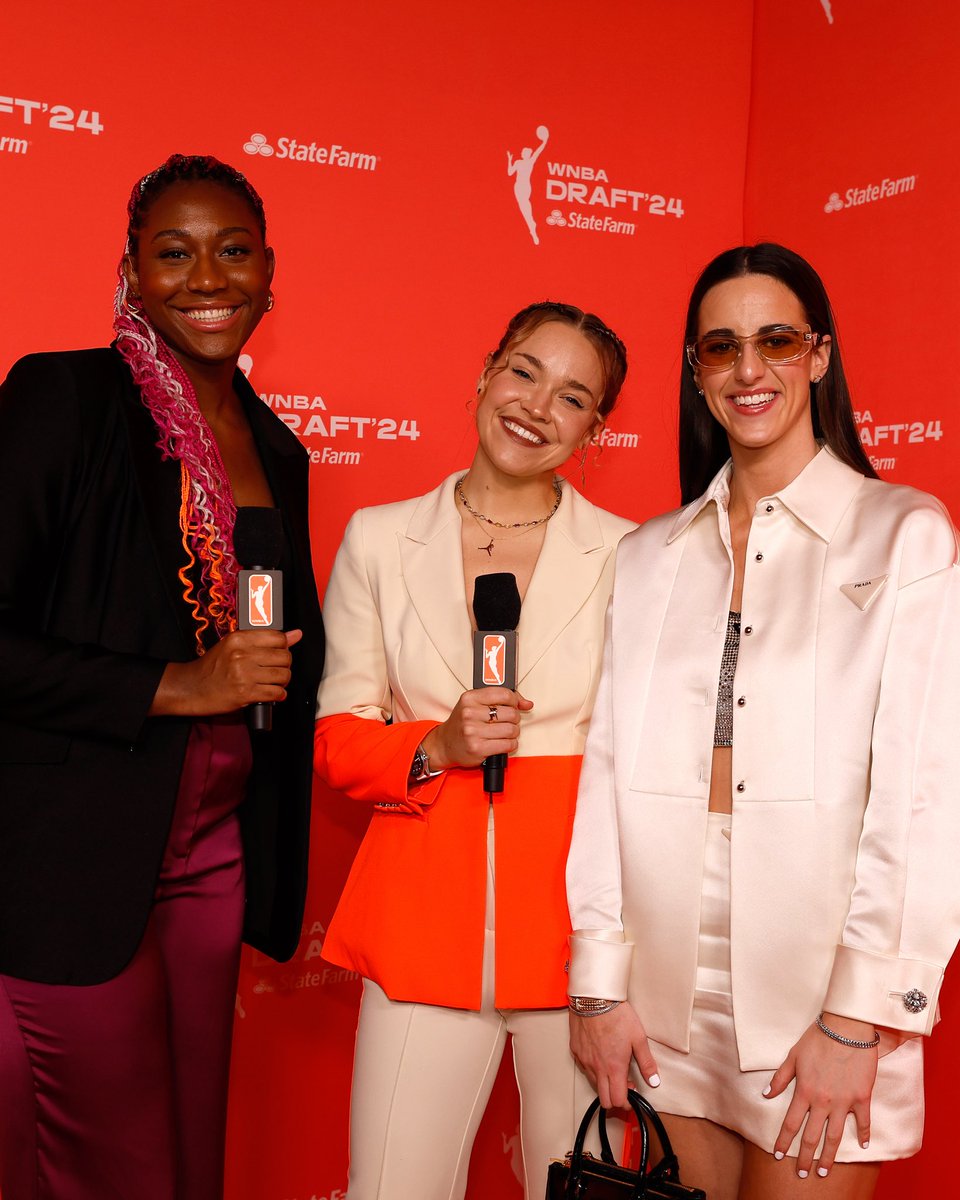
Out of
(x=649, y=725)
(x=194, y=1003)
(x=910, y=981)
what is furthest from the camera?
(x=194, y=1003)

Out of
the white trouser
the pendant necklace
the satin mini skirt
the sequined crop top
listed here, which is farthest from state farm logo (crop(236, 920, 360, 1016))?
the sequined crop top

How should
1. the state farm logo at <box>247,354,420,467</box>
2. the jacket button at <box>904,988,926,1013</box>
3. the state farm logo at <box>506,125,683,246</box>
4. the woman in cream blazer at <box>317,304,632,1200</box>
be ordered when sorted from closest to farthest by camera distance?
the jacket button at <box>904,988,926,1013</box>, the woman in cream blazer at <box>317,304,632,1200</box>, the state farm logo at <box>247,354,420,467</box>, the state farm logo at <box>506,125,683,246</box>

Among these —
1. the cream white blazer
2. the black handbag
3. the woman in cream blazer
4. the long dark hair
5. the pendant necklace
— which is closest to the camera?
the black handbag

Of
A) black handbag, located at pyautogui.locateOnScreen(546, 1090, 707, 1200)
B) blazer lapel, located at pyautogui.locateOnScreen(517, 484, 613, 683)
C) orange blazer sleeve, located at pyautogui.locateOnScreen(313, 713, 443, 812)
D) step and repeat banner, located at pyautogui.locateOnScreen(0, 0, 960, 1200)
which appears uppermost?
step and repeat banner, located at pyautogui.locateOnScreen(0, 0, 960, 1200)

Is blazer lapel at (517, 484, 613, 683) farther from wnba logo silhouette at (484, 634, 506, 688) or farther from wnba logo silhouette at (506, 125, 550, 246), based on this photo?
wnba logo silhouette at (506, 125, 550, 246)

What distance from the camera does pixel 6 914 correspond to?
2125 millimetres

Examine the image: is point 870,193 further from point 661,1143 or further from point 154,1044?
point 154,1044

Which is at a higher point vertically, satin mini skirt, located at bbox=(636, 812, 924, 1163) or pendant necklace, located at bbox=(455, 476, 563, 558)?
pendant necklace, located at bbox=(455, 476, 563, 558)

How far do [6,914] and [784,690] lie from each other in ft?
4.41

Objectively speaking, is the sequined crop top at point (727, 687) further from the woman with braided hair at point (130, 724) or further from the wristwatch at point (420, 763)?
the woman with braided hair at point (130, 724)

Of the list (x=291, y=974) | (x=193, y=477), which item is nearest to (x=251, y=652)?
(x=193, y=477)

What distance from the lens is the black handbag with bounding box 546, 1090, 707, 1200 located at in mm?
2021

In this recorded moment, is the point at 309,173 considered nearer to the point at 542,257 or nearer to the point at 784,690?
the point at 542,257

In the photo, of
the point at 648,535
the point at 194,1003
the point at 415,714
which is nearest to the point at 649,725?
the point at 648,535
